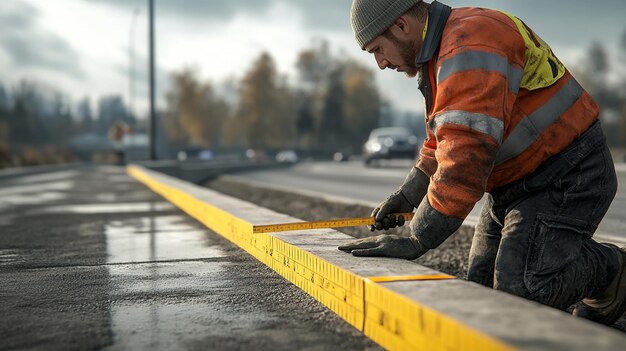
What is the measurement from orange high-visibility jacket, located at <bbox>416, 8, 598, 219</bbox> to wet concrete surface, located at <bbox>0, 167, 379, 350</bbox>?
0.86m

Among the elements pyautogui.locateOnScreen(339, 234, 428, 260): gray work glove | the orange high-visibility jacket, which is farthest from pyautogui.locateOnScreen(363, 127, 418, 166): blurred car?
the orange high-visibility jacket

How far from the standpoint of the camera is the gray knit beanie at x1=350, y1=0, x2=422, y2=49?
3.25m

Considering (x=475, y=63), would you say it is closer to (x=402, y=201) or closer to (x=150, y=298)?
(x=402, y=201)

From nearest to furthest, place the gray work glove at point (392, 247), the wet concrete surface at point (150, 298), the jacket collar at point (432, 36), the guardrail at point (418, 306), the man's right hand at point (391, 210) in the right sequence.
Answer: the guardrail at point (418, 306)
the wet concrete surface at point (150, 298)
the jacket collar at point (432, 36)
the gray work glove at point (392, 247)
the man's right hand at point (391, 210)

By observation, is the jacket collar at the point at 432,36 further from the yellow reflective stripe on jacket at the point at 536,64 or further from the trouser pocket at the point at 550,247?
the trouser pocket at the point at 550,247

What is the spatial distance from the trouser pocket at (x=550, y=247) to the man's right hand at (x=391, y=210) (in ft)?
2.68

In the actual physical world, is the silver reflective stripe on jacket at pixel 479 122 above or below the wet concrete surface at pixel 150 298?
above

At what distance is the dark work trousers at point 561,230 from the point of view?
3.31 metres

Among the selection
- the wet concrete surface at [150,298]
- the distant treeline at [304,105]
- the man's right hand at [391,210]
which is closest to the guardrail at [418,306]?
the wet concrete surface at [150,298]

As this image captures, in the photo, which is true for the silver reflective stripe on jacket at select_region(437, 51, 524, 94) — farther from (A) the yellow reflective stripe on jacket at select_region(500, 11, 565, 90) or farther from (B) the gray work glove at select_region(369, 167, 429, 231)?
(B) the gray work glove at select_region(369, 167, 429, 231)

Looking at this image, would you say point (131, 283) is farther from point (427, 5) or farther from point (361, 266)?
point (427, 5)

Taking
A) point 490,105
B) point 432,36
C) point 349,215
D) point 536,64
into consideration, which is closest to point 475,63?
point 490,105

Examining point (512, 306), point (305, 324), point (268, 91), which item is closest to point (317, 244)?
point (305, 324)

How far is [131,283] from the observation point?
14.0ft
